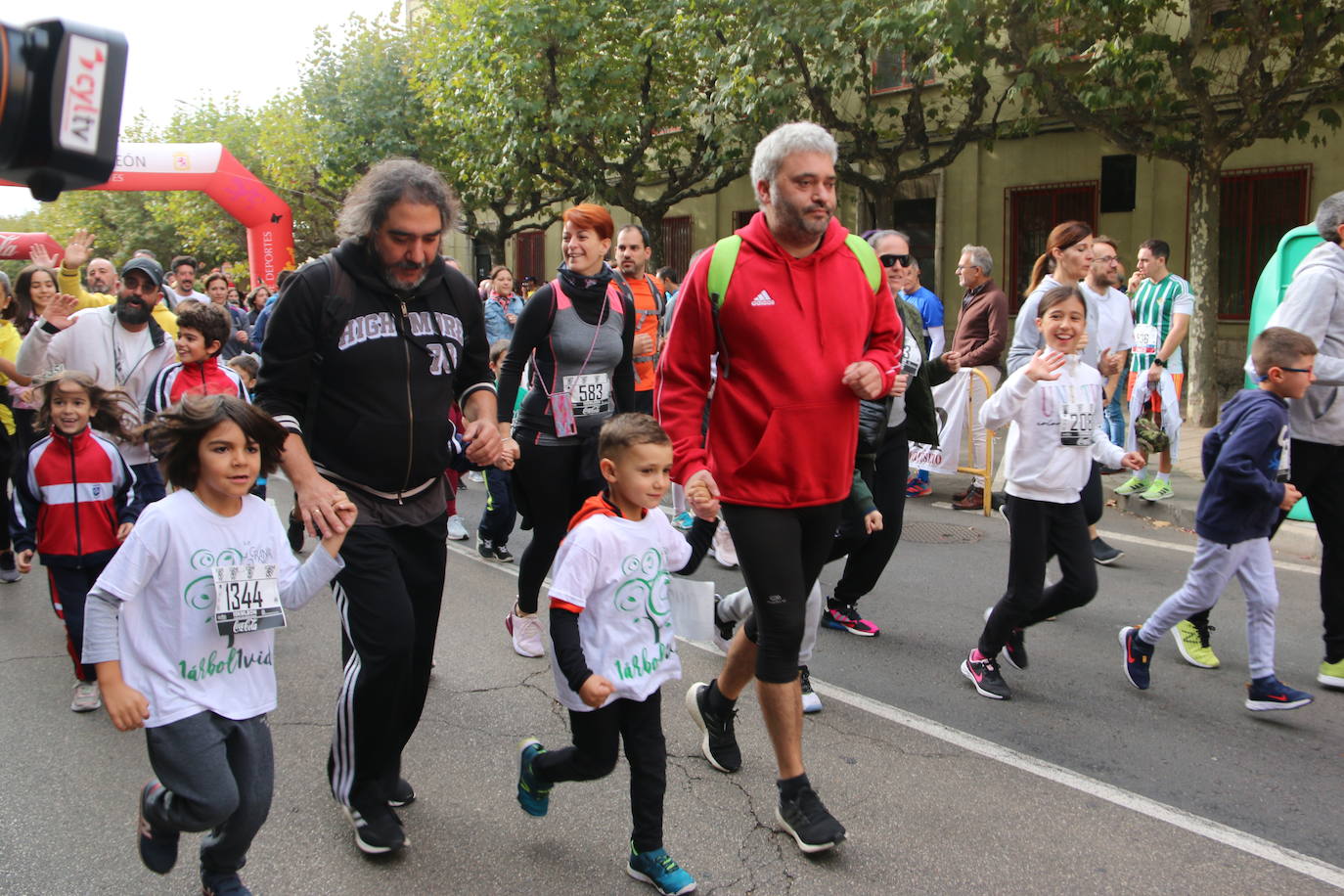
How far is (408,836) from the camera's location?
137 inches

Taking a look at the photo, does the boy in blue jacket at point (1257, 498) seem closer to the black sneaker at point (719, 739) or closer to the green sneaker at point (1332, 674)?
the green sneaker at point (1332, 674)

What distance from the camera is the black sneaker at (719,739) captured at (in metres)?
3.93

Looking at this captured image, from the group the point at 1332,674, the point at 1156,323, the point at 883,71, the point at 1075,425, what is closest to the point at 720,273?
the point at 1075,425

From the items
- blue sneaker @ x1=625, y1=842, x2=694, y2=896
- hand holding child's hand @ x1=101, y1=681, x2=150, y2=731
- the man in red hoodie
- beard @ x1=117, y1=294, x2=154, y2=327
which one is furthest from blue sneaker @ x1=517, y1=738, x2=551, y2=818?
beard @ x1=117, y1=294, x2=154, y2=327

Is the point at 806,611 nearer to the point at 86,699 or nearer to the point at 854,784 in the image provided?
the point at 854,784

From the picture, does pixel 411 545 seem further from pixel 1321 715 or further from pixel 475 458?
pixel 1321 715

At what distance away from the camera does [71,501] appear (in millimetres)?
4820

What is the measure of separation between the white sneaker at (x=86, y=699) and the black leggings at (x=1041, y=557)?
373 cm

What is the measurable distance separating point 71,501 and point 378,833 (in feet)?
8.06

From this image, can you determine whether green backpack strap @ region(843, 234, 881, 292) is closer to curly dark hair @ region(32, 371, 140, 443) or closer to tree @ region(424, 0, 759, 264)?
curly dark hair @ region(32, 371, 140, 443)

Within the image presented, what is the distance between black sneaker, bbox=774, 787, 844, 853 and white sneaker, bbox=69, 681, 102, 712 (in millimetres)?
2981

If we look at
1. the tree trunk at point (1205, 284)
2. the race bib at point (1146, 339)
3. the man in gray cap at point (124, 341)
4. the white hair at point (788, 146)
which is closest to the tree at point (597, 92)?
the tree trunk at point (1205, 284)

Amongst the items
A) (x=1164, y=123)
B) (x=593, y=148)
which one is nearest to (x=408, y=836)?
(x=1164, y=123)

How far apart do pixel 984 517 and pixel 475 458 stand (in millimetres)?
5935
